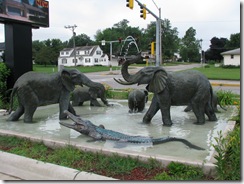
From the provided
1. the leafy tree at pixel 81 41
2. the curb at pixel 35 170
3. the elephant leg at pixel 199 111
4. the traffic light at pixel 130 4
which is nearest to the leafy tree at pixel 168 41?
the leafy tree at pixel 81 41

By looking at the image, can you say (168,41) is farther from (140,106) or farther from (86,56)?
(140,106)

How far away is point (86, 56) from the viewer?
7738 cm

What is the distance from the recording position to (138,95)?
9547mm

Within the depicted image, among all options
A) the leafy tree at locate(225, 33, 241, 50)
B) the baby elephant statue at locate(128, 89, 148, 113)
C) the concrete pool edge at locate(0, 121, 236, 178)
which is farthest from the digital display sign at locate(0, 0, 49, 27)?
the leafy tree at locate(225, 33, 241, 50)

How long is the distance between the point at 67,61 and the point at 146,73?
74.0 metres

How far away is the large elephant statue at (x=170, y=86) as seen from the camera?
287 inches

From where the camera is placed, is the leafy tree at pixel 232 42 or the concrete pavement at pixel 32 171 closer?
the concrete pavement at pixel 32 171

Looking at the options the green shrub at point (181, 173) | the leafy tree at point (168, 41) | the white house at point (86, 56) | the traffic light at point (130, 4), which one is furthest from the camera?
the leafy tree at point (168, 41)

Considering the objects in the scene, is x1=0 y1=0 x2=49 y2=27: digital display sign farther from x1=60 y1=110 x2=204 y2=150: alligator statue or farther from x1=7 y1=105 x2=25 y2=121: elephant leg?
x1=60 y1=110 x2=204 y2=150: alligator statue

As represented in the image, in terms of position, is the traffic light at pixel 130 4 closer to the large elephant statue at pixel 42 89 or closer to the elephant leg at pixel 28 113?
the large elephant statue at pixel 42 89

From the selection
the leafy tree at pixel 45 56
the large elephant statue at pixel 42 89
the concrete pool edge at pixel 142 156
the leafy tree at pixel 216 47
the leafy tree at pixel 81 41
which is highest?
the leafy tree at pixel 81 41

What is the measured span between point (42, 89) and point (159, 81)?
3070 millimetres

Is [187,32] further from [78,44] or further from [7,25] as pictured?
[7,25]

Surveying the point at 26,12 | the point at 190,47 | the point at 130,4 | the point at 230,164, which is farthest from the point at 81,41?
the point at 230,164
